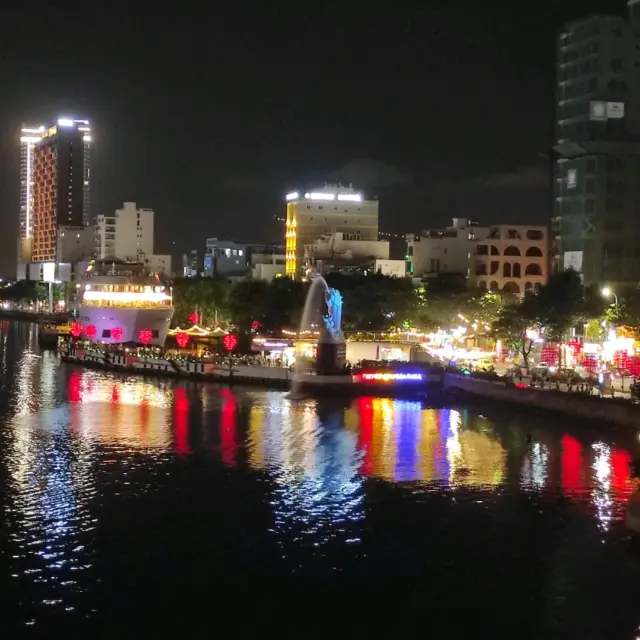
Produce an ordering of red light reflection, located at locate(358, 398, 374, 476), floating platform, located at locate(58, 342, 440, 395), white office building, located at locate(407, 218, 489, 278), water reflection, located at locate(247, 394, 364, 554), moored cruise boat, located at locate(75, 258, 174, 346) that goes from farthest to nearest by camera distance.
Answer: white office building, located at locate(407, 218, 489, 278) < moored cruise boat, located at locate(75, 258, 174, 346) < floating platform, located at locate(58, 342, 440, 395) < red light reflection, located at locate(358, 398, 374, 476) < water reflection, located at locate(247, 394, 364, 554)

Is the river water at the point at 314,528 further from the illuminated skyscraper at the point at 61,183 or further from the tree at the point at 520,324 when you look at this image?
the illuminated skyscraper at the point at 61,183

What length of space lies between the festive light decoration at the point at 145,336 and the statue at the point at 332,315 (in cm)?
2030

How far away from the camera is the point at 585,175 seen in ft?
157

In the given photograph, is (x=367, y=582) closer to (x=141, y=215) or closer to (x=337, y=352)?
(x=337, y=352)

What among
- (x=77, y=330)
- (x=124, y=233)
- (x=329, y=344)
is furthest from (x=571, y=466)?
(x=124, y=233)

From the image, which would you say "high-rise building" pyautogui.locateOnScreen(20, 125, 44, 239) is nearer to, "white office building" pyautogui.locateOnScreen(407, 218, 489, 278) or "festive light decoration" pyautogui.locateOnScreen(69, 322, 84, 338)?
"festive light decoration" pyautogui.locateOnScreen(69, 322, 84, 338)

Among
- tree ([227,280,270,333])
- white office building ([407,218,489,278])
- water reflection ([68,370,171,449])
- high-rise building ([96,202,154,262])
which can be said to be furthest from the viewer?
high-rise building ([96,202,154,262])

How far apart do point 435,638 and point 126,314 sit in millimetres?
48384

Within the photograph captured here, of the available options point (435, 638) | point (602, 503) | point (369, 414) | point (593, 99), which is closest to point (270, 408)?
point (369, 414)

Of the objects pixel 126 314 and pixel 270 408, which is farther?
pixel 126 314

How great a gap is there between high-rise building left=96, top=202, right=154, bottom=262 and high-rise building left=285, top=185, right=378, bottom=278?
48.4 m

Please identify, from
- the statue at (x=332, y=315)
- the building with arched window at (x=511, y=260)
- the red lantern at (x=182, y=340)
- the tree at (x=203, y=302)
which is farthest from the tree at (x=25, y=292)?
the statue at (x=332, y=315)

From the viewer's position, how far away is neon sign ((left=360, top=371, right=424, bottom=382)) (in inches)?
1566

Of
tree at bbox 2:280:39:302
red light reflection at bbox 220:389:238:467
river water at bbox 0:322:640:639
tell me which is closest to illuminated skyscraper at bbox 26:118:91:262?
tree at bbox 2:280:39:302
